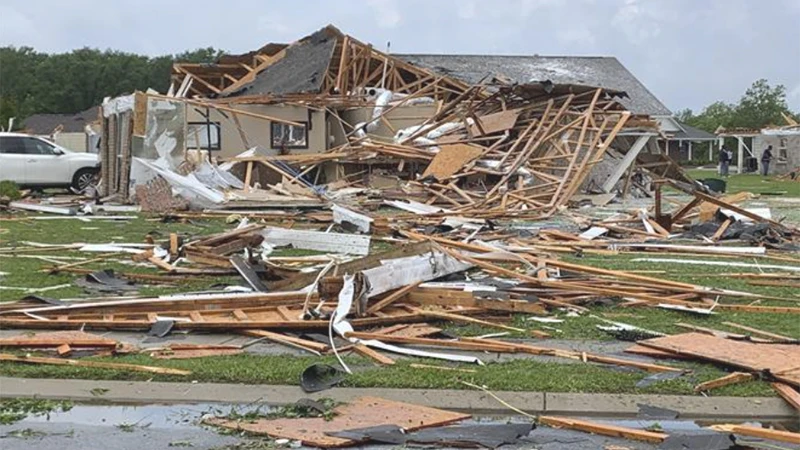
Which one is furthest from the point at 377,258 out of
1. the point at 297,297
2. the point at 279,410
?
the point at 279,410

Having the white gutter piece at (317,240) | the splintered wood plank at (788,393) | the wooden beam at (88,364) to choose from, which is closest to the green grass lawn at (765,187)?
the white gutter piece at (317,240)

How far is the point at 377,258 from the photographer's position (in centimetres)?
810

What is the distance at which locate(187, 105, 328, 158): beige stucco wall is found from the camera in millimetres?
27297

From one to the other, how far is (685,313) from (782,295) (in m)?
1.59

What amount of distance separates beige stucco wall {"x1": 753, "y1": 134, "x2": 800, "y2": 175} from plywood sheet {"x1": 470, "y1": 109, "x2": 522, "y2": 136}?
28.1m

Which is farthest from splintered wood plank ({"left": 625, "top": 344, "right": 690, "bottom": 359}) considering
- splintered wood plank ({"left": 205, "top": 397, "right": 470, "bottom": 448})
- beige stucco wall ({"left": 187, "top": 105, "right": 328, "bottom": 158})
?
beige stucco wall ({"left": 187, "top": 105, "right": 328, "bottom": 158})

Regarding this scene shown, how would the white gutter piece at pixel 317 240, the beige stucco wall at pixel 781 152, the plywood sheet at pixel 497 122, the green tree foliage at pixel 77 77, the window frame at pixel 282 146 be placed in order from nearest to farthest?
the white gutter piece at pixel 317 240 → the plywood sheet at pixel 497 122 → the window frame at pixel 282 146 → the beige stucco wall at pixel 781 152 → the green tree foliage at pixel 77 77

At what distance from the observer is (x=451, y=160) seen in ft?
71.2

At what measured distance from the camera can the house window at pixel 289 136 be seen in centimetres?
2780

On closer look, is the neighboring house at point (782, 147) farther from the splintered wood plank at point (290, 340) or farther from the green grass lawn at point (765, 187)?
the splintered wood plank at point (290, 340)

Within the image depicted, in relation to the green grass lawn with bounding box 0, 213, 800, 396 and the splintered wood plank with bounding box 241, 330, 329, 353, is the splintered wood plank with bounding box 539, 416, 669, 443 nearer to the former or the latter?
the green grass lawn with bounding box 0, 213, 800, 396

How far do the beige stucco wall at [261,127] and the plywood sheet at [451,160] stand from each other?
6674 mm

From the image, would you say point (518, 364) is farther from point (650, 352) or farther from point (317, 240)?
point (317, 240)

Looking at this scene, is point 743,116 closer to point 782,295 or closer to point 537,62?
point 537,62
